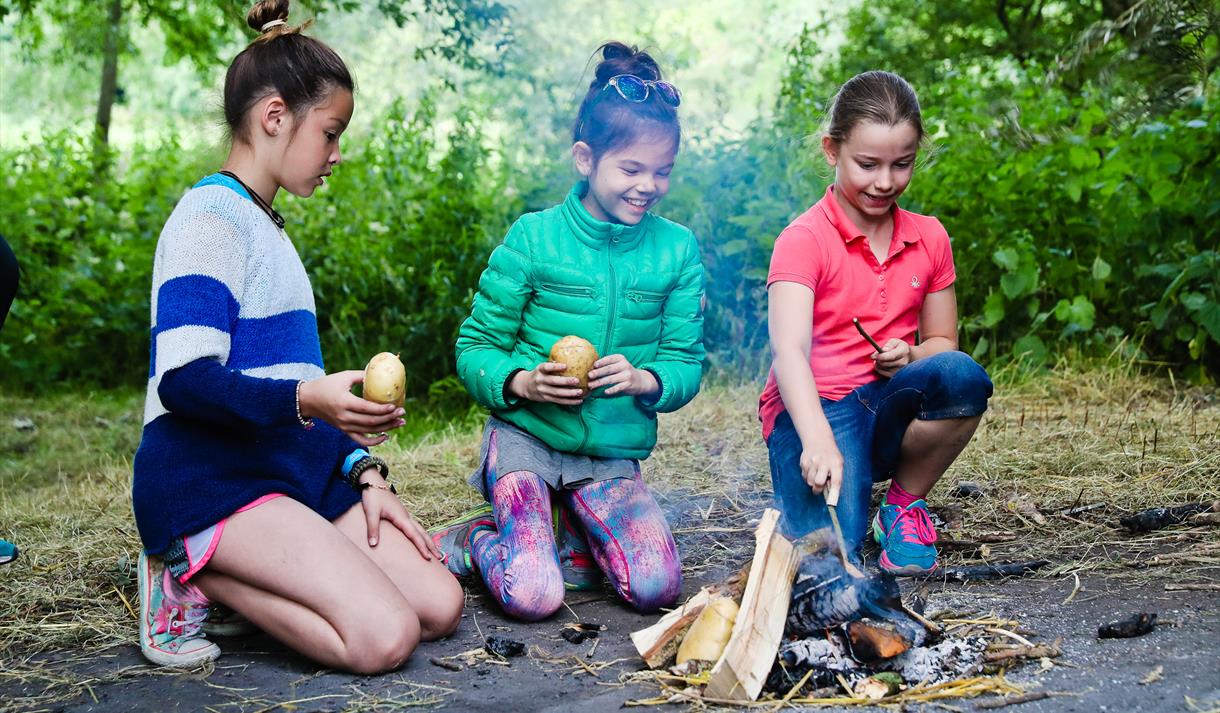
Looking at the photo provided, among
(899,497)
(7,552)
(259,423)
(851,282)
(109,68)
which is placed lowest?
(7,552)

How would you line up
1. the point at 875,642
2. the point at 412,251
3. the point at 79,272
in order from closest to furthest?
the point at 875,642 → the point at 412,251 → the point at 79,272

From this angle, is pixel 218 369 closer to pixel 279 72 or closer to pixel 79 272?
pixel 279 72

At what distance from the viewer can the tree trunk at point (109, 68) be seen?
9.51 meters

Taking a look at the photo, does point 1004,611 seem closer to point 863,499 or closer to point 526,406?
point 863,499

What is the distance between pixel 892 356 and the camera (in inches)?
128

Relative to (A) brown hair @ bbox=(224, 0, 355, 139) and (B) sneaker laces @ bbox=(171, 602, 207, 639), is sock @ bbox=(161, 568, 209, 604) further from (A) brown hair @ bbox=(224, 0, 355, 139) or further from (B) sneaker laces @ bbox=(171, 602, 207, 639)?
(A) brown hair @ bbox=(224, 0, 355, 139)

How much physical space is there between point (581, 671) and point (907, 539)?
1164 mm

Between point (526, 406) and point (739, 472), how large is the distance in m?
1.41

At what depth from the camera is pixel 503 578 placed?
312 cm

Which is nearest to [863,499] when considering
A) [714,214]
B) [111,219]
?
[714,214]

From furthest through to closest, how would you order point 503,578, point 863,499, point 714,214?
point 714,214
point 863,499
point 503,578

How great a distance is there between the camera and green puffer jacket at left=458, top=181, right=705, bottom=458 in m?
3.35

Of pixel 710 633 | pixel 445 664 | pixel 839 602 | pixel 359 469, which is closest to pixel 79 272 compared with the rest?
pixel 359 469

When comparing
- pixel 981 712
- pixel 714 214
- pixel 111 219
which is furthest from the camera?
pixel 111 219
